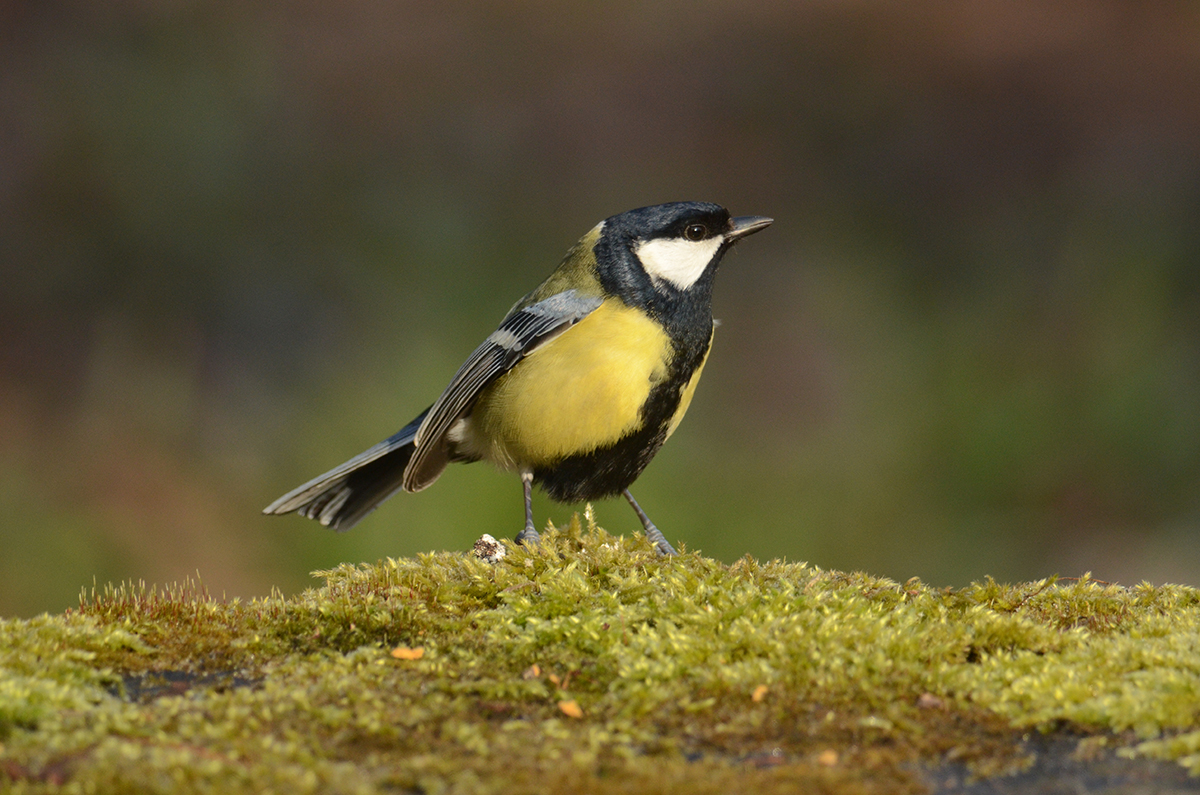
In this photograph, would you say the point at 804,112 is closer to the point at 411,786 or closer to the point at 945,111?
the point at 945,111

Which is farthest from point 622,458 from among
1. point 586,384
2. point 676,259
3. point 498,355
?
point 676,259

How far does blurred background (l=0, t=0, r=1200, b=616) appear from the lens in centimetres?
534

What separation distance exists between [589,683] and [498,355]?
1732 millimetres

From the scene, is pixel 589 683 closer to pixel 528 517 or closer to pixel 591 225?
pixel 528 517

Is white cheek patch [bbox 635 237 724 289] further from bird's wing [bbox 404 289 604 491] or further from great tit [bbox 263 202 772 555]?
bird's wing [bbox 404 289 604 491]

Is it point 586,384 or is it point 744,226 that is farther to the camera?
point 744,226

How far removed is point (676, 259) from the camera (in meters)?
3.27

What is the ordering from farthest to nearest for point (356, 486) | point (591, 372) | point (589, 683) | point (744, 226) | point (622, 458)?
point (356, 486) → point (744, 226) → point (622, 458) → point (591, 372) → point (589, 683)

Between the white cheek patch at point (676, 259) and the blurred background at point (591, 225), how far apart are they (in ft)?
5.87

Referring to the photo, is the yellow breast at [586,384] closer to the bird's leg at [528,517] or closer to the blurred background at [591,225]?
the bird's leg at [528,517]

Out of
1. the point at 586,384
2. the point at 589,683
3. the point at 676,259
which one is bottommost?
the point at 589,683

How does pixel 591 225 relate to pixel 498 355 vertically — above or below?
→ above

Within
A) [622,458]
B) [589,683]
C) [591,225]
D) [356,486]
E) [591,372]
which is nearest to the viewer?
[589,683]

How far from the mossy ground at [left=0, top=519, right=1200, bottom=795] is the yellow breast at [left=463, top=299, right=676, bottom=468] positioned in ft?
2.54
